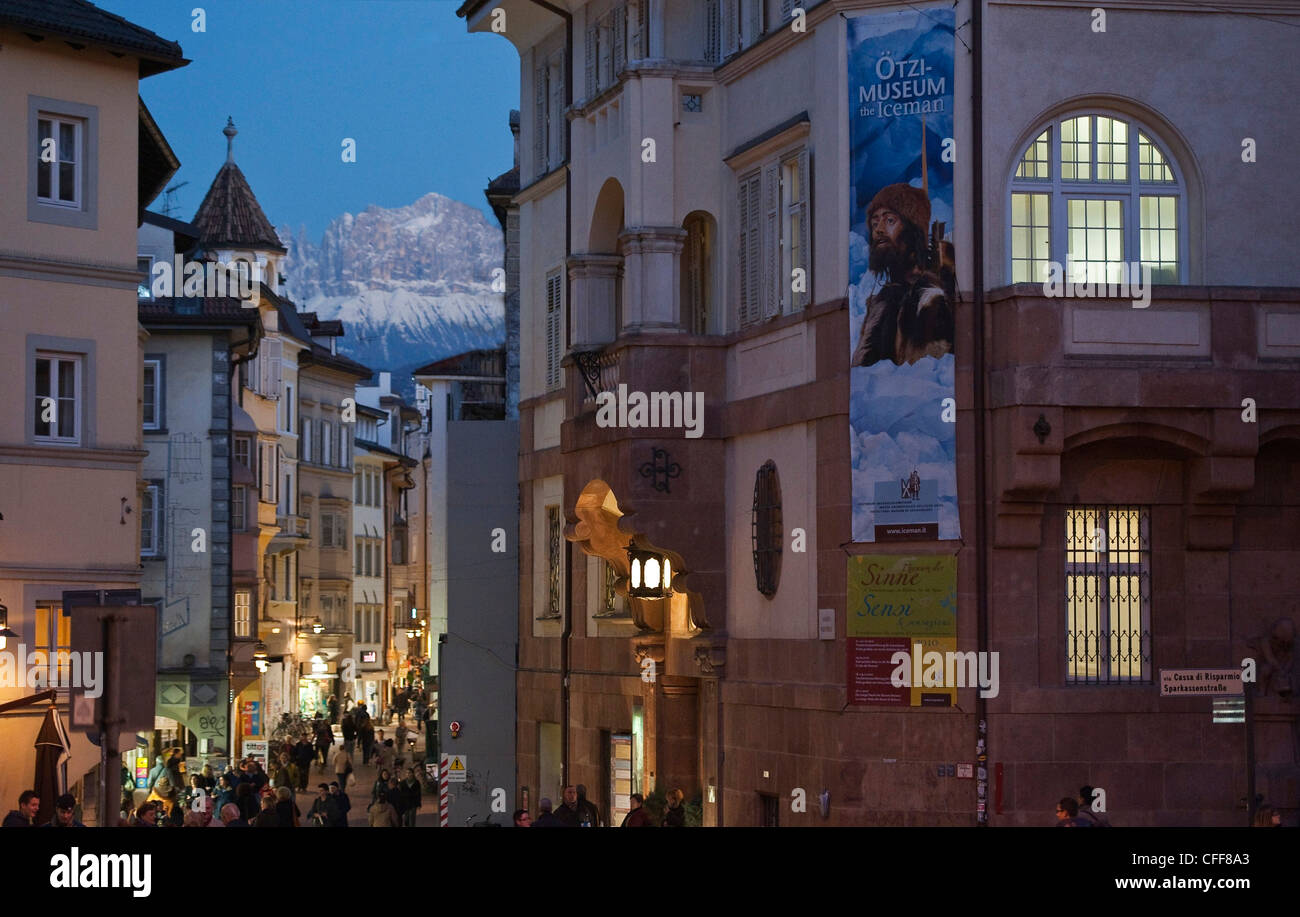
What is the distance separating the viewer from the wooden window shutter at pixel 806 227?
24797 mm

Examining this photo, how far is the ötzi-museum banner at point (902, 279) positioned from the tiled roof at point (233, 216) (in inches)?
2186

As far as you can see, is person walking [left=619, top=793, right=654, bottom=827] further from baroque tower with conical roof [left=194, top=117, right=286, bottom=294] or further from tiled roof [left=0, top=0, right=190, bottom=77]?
baroque tower with conical roof [left=194, top=117, right=286, bottom=294]

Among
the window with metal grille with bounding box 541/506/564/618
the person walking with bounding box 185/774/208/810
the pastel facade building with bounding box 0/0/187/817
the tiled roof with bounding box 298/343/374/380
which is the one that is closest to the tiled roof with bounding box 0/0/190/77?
the pastel facade building with bounding box 0/0/187/817

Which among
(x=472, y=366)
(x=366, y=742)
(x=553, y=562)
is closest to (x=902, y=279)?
(x=553, y=562)

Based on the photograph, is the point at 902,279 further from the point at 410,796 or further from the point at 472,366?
the point at 472,366

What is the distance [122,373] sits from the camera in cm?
3388

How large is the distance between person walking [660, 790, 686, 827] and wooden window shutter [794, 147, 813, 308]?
6709mm

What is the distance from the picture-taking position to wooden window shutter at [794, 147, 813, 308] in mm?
24797

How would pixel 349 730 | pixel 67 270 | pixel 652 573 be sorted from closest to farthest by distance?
pixel 652 573
pixel 67 270
pixel 349 730

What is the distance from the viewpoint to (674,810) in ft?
87.0

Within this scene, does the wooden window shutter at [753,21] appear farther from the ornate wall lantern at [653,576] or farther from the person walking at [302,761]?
the person walking at [302,761]

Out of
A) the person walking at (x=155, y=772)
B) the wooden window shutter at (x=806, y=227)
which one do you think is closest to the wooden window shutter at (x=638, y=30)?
the wooden window shutter at (x=806, y=227)

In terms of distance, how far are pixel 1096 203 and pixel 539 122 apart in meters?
14.6

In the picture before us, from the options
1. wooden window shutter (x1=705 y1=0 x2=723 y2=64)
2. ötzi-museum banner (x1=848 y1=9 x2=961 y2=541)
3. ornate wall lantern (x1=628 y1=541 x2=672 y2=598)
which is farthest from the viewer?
wooden window shutter (x1=705 y1=0 x2=723 y2=64)
